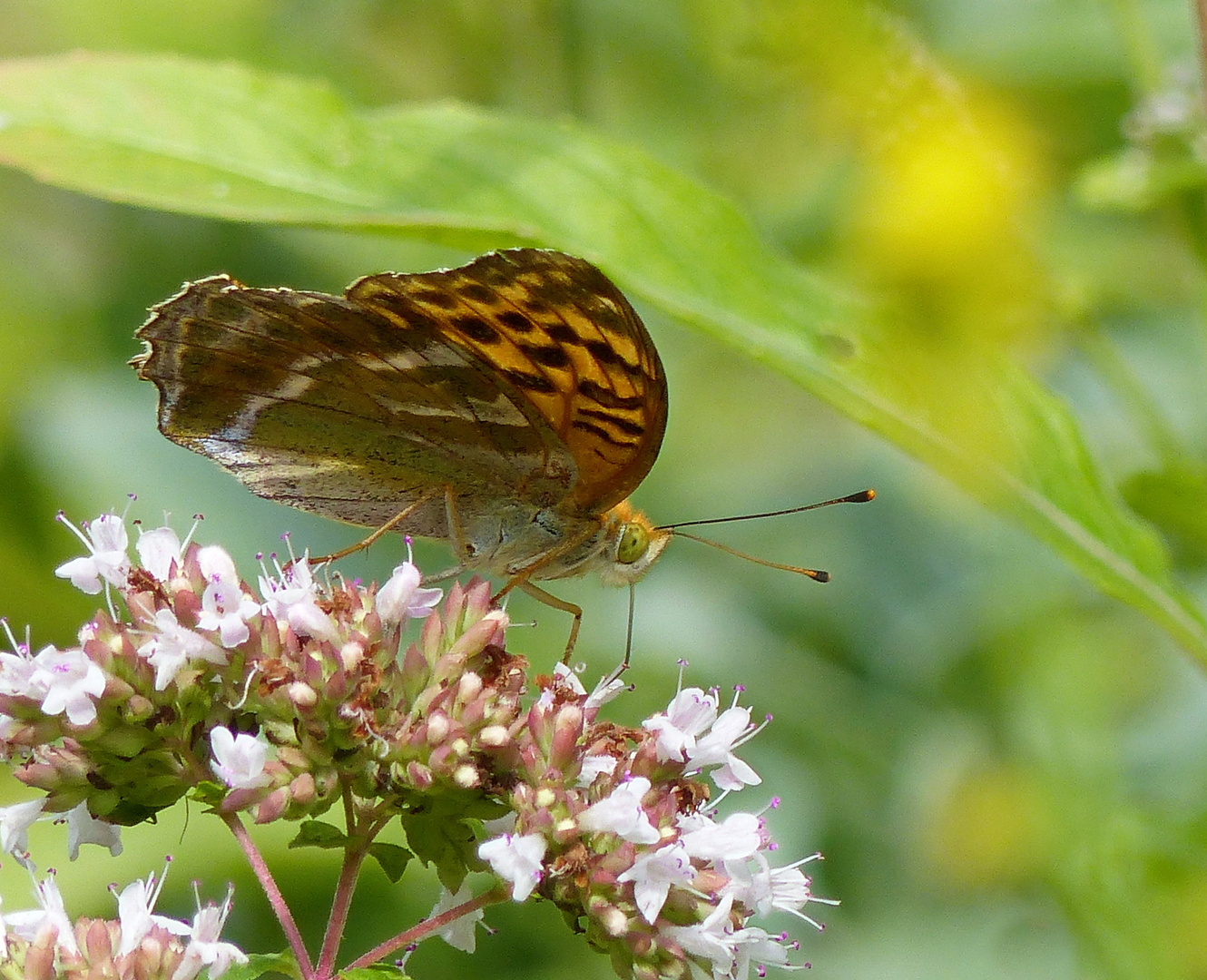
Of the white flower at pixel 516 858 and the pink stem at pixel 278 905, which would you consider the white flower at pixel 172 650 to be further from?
the white flower at pixel 516 858

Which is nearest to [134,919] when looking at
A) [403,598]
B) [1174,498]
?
[403,598]

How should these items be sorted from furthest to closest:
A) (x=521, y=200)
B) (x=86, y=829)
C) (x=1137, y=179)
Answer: (x=1137, y=179) → (x=521, y=200) → (x=86, y=829)

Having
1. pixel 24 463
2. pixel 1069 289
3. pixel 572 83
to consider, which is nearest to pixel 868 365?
pixel 1069 289

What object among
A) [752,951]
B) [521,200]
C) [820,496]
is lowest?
[820,496]

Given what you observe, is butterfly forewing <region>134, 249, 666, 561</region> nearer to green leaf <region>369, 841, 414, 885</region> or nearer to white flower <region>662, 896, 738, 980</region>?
green leaf <region>369, 841, 414, 885</region>

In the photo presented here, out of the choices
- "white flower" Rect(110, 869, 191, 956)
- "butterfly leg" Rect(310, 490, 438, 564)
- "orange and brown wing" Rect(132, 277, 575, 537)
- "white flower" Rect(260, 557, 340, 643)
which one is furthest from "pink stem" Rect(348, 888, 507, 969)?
"orange and brown wing" Rect(132, 277, 575, 537)

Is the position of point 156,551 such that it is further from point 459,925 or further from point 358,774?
point 459,925

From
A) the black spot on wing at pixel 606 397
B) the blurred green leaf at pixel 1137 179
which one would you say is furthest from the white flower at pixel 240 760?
the blurred green leaf at pixel 1137 179
